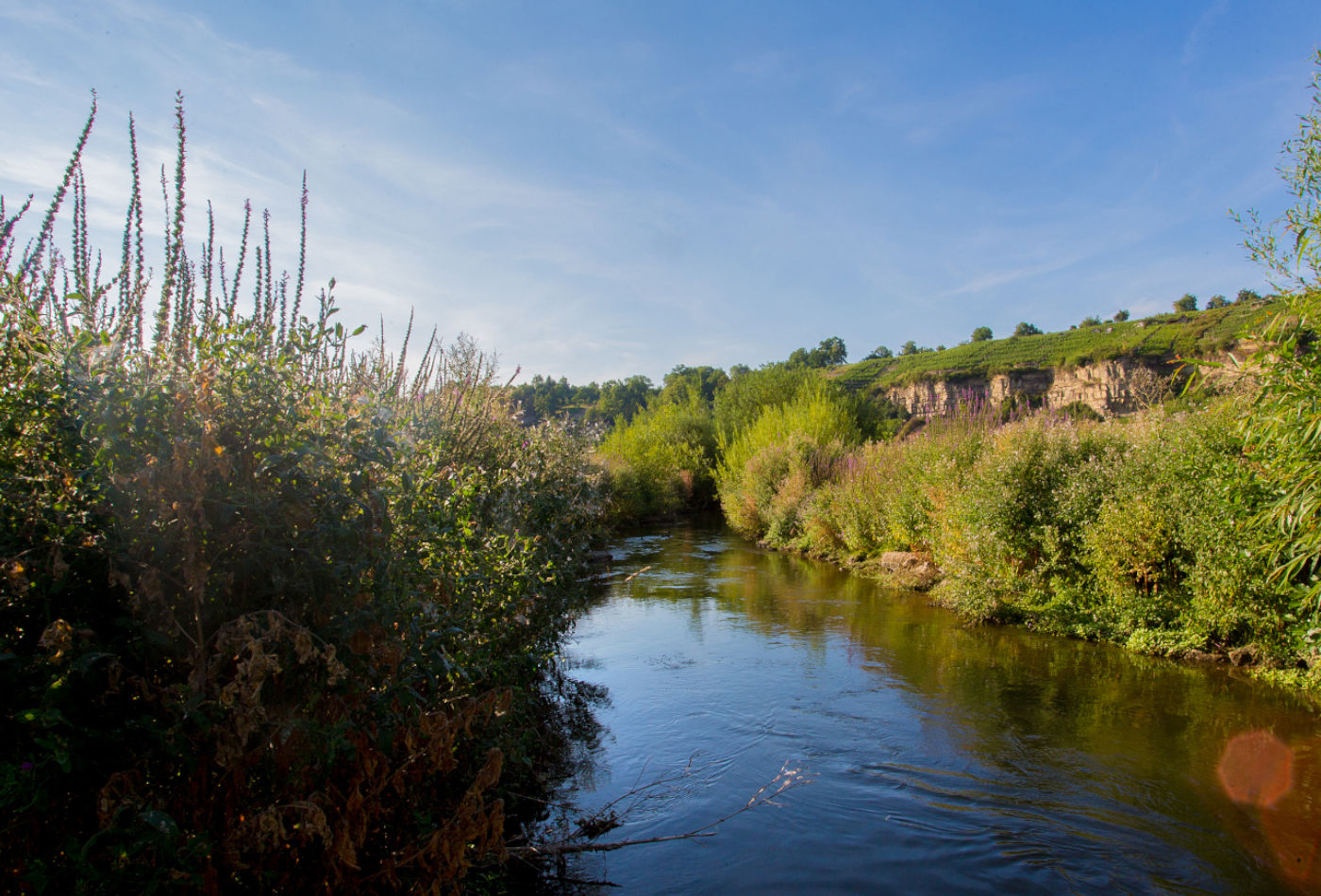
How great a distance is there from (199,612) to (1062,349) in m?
78.6

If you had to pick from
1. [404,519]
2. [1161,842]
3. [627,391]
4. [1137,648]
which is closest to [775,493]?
[1137,648]

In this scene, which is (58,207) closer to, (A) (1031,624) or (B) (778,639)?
(B) (778,639)

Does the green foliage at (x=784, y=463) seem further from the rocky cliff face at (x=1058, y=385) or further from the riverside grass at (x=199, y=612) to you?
the riverside grass at (x=199, y=612)

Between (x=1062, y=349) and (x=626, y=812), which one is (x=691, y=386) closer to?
(x=1062, y=349)

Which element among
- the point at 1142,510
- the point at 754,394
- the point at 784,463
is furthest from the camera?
the point at 754,394

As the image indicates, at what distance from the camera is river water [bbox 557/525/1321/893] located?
16.2 feet

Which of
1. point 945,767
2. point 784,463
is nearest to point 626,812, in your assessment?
point 945,767

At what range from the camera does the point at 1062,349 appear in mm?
69812

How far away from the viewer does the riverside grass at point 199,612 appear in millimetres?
2270

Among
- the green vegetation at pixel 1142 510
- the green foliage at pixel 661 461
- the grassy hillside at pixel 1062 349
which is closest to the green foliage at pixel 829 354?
the grassy hillside at pixel 1062 349

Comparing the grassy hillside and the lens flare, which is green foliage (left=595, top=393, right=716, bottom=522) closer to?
the lens flare

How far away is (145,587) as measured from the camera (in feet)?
7.54

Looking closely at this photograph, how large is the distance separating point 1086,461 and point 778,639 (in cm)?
537

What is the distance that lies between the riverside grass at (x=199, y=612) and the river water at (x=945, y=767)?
2524 mm
